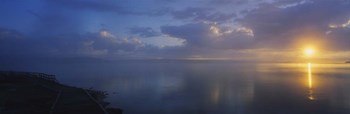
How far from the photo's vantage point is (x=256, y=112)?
183 ft

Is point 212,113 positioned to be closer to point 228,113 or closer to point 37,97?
point 228,113

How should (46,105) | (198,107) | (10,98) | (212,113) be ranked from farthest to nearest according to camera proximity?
1. (198,107)
2. (212,113)
3. (10,98)
4. (46,105)

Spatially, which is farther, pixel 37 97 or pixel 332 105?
pixel 332 105

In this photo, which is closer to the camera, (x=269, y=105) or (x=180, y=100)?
(x=269, y=105)

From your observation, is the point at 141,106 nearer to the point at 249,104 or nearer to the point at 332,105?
the point at 249,104

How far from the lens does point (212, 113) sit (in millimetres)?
54750

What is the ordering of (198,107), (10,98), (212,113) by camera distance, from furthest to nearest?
(198,107) < (212,113) < (10,98)

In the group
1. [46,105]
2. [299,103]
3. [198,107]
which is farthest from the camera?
[299,103]

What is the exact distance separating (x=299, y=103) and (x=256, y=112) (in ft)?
53.7

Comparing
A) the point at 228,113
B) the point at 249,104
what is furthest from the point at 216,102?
the point at 228,113

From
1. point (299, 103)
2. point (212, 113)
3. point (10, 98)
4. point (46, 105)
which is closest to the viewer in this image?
point (46, 105)

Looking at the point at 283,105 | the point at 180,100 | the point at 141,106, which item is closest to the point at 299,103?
the point at 283,105

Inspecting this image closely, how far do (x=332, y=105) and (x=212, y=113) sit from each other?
27.0 m

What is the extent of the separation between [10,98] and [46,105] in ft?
25.3
